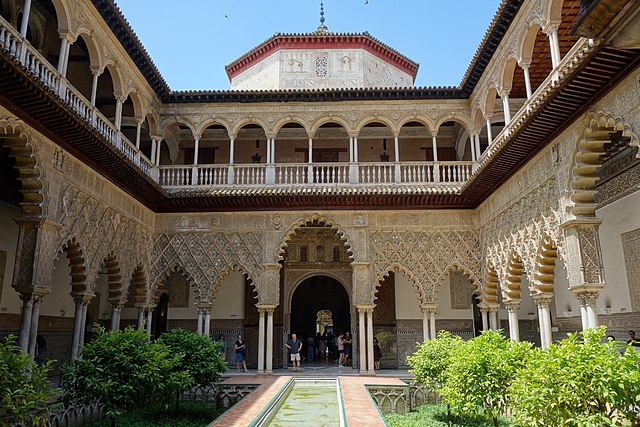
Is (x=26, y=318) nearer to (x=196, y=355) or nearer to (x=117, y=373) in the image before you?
(x=117, y=373)

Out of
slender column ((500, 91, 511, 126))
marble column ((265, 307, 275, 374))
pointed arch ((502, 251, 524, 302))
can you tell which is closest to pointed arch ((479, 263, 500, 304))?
pointed arch ((502, 251, 524, 302))

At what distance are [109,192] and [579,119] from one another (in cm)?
868

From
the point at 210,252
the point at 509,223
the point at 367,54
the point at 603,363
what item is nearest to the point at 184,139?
the point at 210,252

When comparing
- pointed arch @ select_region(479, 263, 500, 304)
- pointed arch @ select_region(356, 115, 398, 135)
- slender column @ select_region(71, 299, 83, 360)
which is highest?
pointed arch @ select_region(356, 115, 398, 135)

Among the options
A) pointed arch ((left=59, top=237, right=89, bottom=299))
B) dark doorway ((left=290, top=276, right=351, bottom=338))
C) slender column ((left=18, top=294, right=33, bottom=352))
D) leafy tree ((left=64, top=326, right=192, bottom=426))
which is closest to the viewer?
leafy tree ((left=64, top=326, right=192, bottom=426))

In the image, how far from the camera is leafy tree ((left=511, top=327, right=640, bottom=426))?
4113 millimetres

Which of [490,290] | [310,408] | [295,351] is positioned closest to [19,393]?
[310,408]

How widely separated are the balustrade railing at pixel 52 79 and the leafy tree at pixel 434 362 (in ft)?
21.7

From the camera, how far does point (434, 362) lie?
28.1 feet

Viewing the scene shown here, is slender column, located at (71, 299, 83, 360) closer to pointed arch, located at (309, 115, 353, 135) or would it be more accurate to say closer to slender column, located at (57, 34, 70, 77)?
slender column, located at (57, 34, 70, 77)

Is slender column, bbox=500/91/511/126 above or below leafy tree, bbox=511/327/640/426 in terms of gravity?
above

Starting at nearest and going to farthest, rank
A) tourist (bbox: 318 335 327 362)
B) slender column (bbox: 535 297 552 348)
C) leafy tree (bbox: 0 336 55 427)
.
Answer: leafy tree (bbox: 0 336 55 427), slender column (bbox: 535 297 552 348), tourist (bbox: 318 335 327 362)

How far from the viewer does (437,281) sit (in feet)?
40.2

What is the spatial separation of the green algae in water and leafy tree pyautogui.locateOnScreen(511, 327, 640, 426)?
9.15ft
